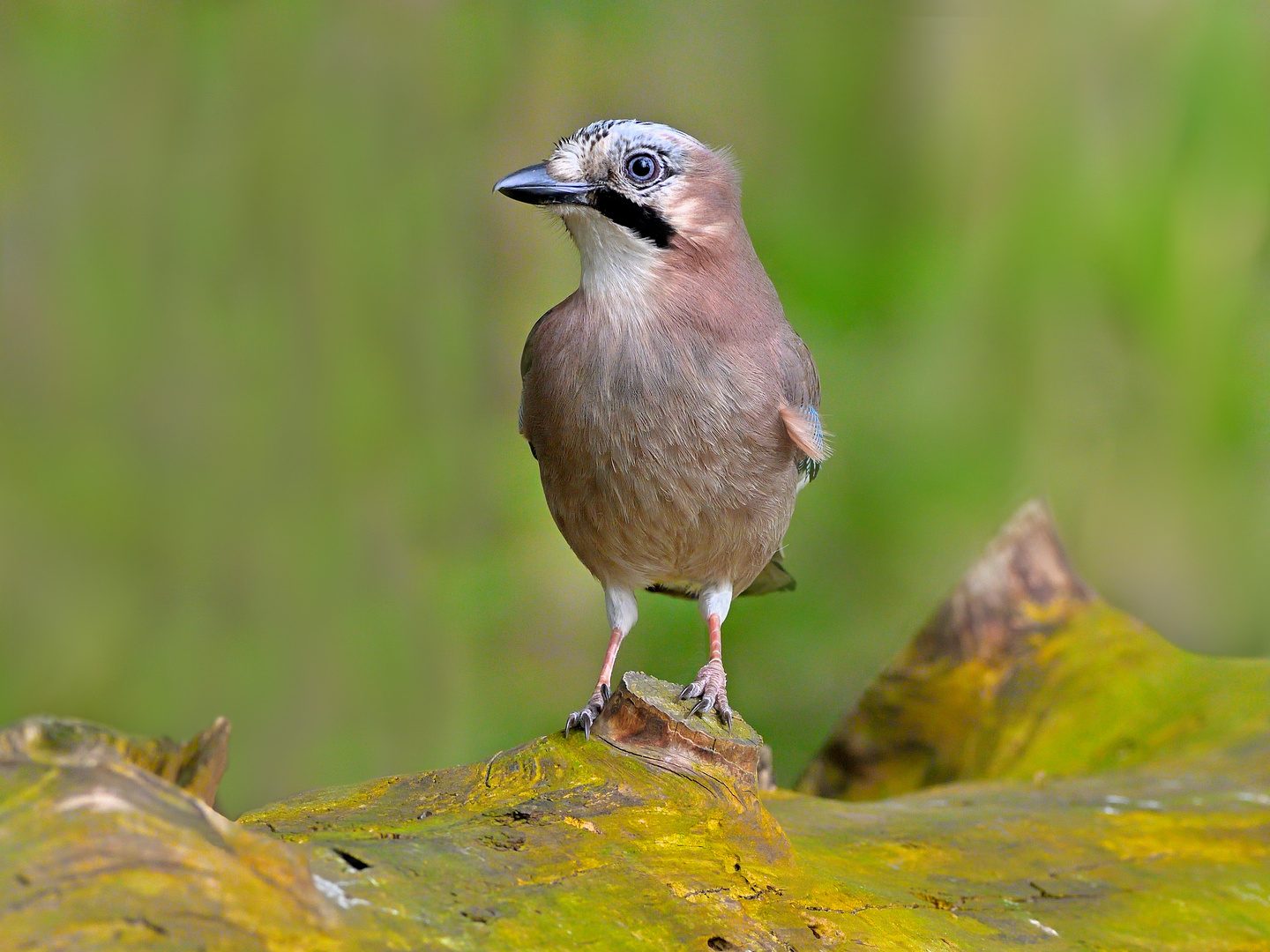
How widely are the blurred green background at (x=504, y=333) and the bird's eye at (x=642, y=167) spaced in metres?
2.37

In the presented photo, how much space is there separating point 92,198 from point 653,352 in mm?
2991

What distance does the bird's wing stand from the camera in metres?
3.18

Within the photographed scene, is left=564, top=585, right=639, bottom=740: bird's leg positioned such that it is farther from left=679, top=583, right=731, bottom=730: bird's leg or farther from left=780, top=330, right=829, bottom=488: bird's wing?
left=780, top=330, right=829, bottom=488: bird's wing

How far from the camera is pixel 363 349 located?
17.1 feet

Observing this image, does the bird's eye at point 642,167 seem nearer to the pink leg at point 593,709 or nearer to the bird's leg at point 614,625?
the bird's leg at point 614,625

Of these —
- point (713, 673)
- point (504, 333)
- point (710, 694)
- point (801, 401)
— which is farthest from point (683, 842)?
point (504, 333)

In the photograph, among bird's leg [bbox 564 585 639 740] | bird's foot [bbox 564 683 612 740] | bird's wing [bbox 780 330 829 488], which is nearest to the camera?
bird's foot [bbox 564 683 612 740]

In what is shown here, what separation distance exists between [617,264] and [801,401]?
2.07ft

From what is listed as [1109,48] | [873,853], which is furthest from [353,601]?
[1109,48]

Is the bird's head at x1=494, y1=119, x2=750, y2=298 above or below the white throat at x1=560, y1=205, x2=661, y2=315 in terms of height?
above

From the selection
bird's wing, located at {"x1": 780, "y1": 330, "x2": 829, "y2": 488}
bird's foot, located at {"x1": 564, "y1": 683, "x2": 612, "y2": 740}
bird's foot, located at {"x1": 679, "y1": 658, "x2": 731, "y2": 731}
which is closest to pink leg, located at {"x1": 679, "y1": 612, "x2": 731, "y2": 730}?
bird's foot, located at {"x1": 679, "y1": 658, "x2": 731, "y2": 731}

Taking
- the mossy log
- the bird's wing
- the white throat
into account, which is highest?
the white throat

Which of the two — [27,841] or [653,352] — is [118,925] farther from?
[653,352]

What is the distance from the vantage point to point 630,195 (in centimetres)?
308
